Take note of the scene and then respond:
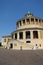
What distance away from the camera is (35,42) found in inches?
1737

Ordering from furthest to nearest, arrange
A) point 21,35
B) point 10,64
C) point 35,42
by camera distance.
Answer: point 21,35
point 35,42
point 10,64

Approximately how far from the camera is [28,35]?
48906 millimetres

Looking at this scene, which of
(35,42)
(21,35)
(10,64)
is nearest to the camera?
(10,64)

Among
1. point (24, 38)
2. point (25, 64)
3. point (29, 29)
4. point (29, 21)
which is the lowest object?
point (25, 64)

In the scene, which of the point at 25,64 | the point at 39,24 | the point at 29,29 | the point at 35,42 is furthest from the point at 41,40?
the point at 25,64

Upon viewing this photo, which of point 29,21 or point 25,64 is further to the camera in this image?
point 29,21

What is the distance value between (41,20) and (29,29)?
29.4ft

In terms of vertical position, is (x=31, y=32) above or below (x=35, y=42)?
above

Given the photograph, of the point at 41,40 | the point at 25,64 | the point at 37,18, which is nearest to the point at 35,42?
the point at 41,40

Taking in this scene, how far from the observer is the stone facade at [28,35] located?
3970 cm

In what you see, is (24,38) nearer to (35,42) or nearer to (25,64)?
(35,42)

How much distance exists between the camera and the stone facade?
3970 cm

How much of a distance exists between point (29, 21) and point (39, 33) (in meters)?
7.74

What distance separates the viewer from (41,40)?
4450 cm
